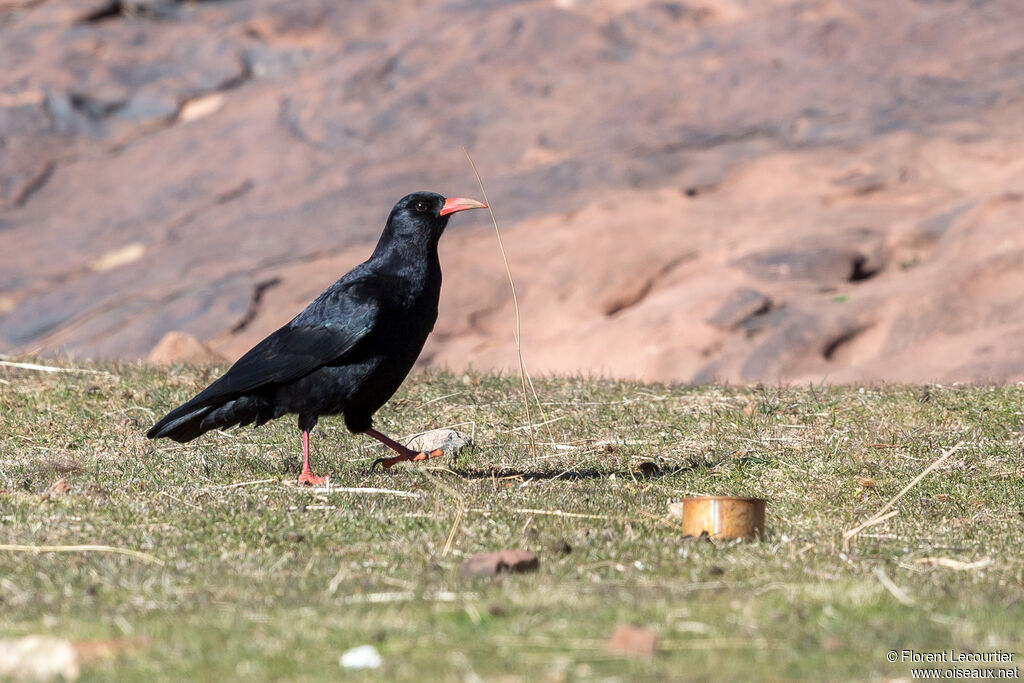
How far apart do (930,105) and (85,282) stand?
1361cm

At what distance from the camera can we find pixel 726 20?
74.4 ft

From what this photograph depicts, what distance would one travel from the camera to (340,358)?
19.1 feet

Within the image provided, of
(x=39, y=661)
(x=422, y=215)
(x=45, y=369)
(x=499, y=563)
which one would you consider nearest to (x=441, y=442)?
(x=422, y=215)

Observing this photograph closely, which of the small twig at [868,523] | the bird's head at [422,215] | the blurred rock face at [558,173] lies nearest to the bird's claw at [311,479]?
the bird's head at [422,215]

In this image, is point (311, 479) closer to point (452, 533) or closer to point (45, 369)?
point (452, 533)

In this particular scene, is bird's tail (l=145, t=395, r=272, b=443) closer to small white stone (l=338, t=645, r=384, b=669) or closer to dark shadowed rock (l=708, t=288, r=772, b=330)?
small white stone (l=338, t=645, r=384, b=669)

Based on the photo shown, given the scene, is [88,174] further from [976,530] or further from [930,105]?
[976,530]

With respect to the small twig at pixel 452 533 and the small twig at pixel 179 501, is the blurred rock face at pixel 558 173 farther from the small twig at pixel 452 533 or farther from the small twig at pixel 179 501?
the small twig at pixel 452 533

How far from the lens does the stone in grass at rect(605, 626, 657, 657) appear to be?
2963 millimetres

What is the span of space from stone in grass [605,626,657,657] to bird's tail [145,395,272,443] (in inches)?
129

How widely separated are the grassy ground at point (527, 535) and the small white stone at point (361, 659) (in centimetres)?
→ 3

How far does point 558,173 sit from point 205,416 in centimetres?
1416

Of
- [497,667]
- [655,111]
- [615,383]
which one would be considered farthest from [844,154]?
[497,667]

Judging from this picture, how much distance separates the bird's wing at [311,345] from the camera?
5.77 m
